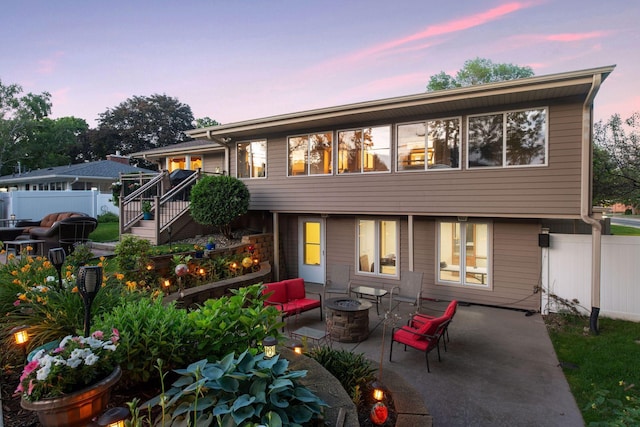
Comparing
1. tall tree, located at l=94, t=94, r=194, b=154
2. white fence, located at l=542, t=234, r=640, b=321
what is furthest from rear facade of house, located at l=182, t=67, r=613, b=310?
tall tree, located at l=94, t=94, r=194, b=154

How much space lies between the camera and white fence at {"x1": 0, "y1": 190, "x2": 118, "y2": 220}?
16.8 meters

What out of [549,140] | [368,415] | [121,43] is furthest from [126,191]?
[549,140]

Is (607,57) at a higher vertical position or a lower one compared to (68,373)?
higher

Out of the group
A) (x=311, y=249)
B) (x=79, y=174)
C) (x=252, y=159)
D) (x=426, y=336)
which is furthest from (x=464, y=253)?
(x=79, y=174)

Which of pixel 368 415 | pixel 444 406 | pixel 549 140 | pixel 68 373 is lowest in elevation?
pixel 444 406

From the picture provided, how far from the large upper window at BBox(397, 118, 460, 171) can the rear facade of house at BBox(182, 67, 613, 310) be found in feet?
0.08

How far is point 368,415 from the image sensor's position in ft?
10.5

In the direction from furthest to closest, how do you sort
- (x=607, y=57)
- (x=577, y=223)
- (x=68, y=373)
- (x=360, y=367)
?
(x=607, y=57), (x=577, y=223), (x=360, y=367), (x=68, y=373)

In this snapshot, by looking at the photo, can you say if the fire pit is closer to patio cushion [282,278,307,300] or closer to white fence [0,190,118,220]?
patio cushion [282,278,307,300]

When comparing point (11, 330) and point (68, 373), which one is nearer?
point (68, 373)

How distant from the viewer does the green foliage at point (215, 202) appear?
9172 millimetres

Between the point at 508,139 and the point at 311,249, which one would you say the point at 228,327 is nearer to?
the point at 508,139

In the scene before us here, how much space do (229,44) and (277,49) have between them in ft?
5.64

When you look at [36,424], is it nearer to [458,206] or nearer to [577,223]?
[458,206]
